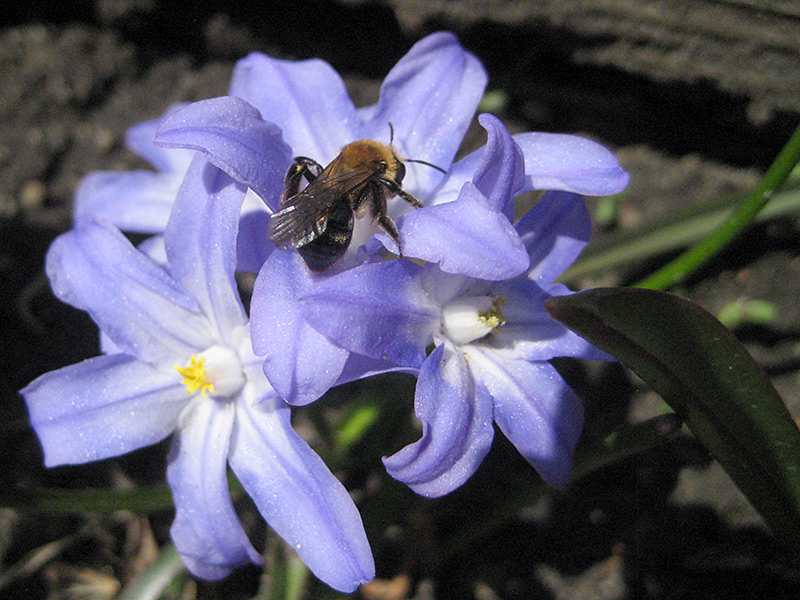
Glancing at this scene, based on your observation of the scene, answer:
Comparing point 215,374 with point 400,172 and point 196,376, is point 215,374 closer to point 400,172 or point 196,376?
point 196,376

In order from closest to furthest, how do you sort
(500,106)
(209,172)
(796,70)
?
(209,172)
(796,70)
(500,106)

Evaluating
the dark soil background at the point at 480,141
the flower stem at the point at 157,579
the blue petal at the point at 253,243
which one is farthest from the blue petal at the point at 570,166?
the flower stem at the point at 157,579

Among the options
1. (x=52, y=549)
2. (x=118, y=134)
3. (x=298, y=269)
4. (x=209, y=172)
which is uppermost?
(x=209, y=172)

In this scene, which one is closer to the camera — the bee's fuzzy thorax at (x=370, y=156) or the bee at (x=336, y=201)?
the bee at (x=336, y=201)

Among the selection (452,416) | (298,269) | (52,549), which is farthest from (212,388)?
(52,549)

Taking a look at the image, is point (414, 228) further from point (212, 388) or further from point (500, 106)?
point (500, 106)

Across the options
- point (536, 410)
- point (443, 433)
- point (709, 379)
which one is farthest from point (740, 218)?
point (443, 433)

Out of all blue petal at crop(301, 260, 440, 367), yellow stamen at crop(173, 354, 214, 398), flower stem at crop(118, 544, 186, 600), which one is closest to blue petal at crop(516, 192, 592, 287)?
blue petal at crop(301, 260, 440, 367)

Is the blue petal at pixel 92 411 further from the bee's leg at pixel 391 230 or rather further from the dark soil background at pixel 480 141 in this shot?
the bee's leg at pixel 391 230
